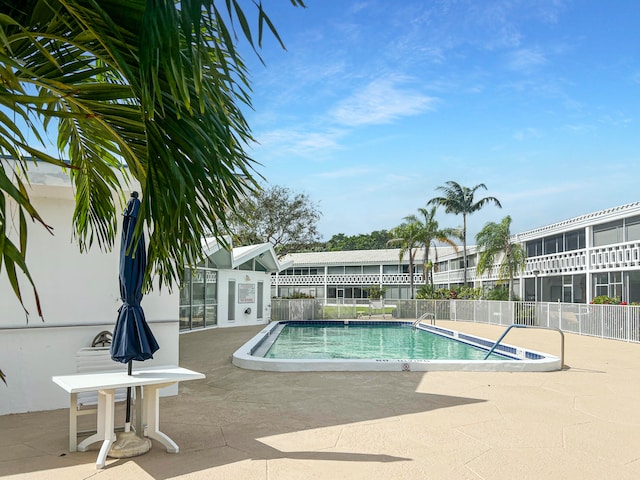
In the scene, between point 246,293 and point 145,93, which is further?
point 246,293

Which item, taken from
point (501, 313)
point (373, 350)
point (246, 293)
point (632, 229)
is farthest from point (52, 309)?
point (632, 229)

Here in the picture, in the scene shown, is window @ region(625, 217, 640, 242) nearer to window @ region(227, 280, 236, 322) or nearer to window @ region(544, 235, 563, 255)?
window @ region(544, 235, 563, 255)

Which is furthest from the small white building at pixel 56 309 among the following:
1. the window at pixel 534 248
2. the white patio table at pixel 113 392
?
the window at pixel 534 248

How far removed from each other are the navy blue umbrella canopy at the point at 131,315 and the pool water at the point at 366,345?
8230mm

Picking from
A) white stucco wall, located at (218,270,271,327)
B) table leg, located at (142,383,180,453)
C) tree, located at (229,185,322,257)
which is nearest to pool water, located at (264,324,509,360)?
white stucco wall, located at (218,270,271,327)

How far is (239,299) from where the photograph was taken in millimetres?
20594

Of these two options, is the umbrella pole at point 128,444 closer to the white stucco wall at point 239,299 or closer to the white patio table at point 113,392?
the white patio table at point 113,392

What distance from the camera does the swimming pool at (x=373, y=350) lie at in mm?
9359

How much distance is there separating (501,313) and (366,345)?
8.37m

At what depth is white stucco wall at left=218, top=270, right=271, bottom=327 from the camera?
19.5m

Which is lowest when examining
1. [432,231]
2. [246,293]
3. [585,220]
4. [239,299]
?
[239,299]

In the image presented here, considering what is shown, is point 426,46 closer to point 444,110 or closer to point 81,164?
point 444,110

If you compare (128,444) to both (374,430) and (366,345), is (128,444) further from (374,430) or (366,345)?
(366,345)

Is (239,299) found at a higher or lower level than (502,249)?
lower
